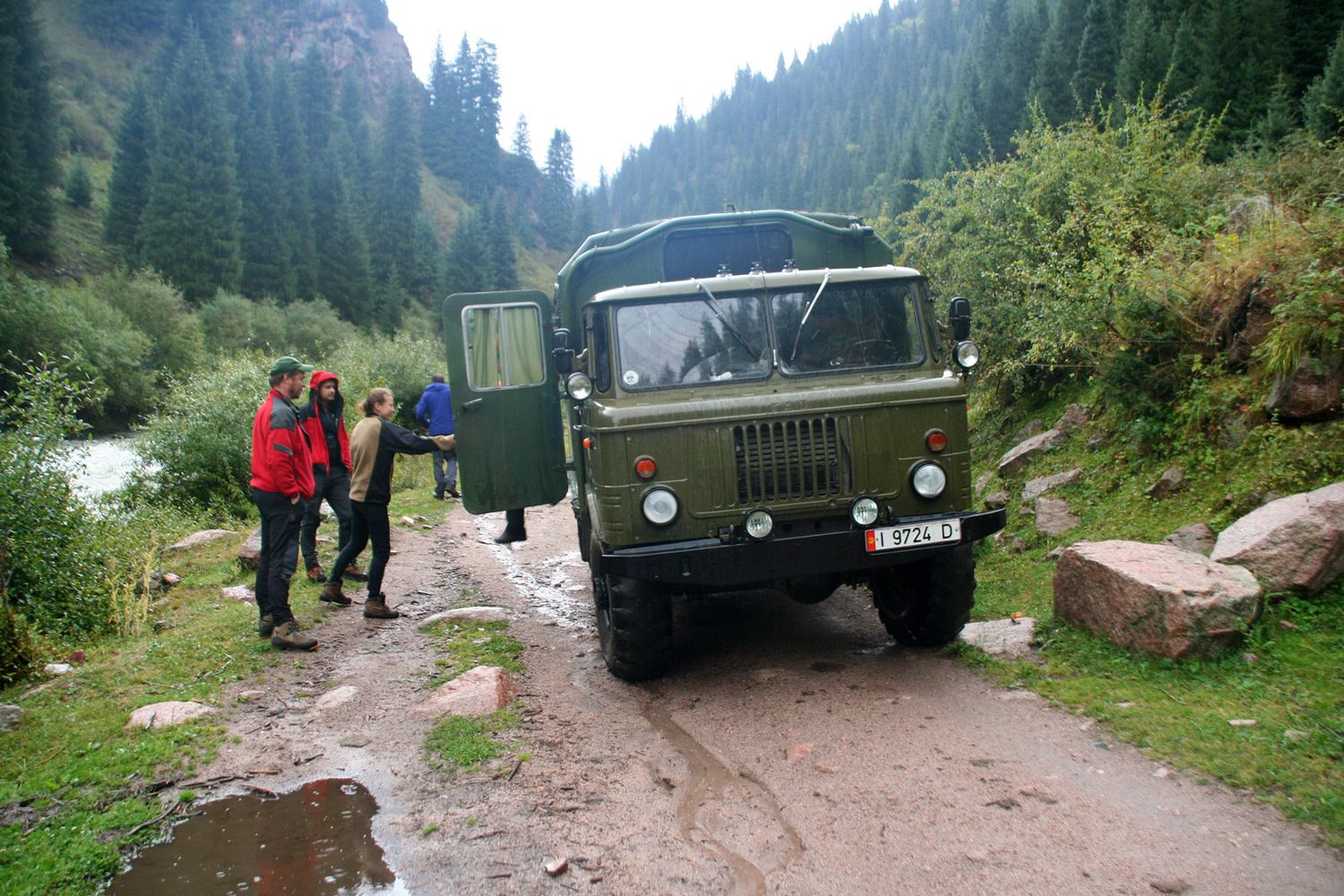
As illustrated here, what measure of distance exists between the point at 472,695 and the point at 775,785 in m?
2.15

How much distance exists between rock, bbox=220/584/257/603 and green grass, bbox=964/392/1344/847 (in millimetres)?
6627

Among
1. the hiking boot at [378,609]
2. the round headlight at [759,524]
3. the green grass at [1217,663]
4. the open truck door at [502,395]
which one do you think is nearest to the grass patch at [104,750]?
the hiking boot at [378,609]

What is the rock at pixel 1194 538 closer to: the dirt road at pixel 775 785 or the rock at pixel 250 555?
the dirt road at pixel 775 785

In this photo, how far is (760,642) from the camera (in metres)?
6.61

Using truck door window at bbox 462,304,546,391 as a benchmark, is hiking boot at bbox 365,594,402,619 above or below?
below

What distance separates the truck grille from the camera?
535cm

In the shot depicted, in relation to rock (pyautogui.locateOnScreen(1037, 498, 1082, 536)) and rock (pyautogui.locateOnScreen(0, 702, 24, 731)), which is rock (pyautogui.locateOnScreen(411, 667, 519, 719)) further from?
rock (pyautogui.locateOnScreen(1037, 498, 1082, 536))

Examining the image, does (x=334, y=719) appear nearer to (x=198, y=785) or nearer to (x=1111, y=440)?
(x=198, y=785)

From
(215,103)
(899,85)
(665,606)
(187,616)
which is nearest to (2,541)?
(187,616)

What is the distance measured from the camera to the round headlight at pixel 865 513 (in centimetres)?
530

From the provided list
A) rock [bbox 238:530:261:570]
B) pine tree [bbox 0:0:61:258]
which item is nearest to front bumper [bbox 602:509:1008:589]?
rock [bbox 238:530:261:570]

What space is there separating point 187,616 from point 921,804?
6.82 meters

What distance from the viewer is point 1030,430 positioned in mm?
10984

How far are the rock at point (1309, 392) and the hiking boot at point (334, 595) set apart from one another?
25.7ft
